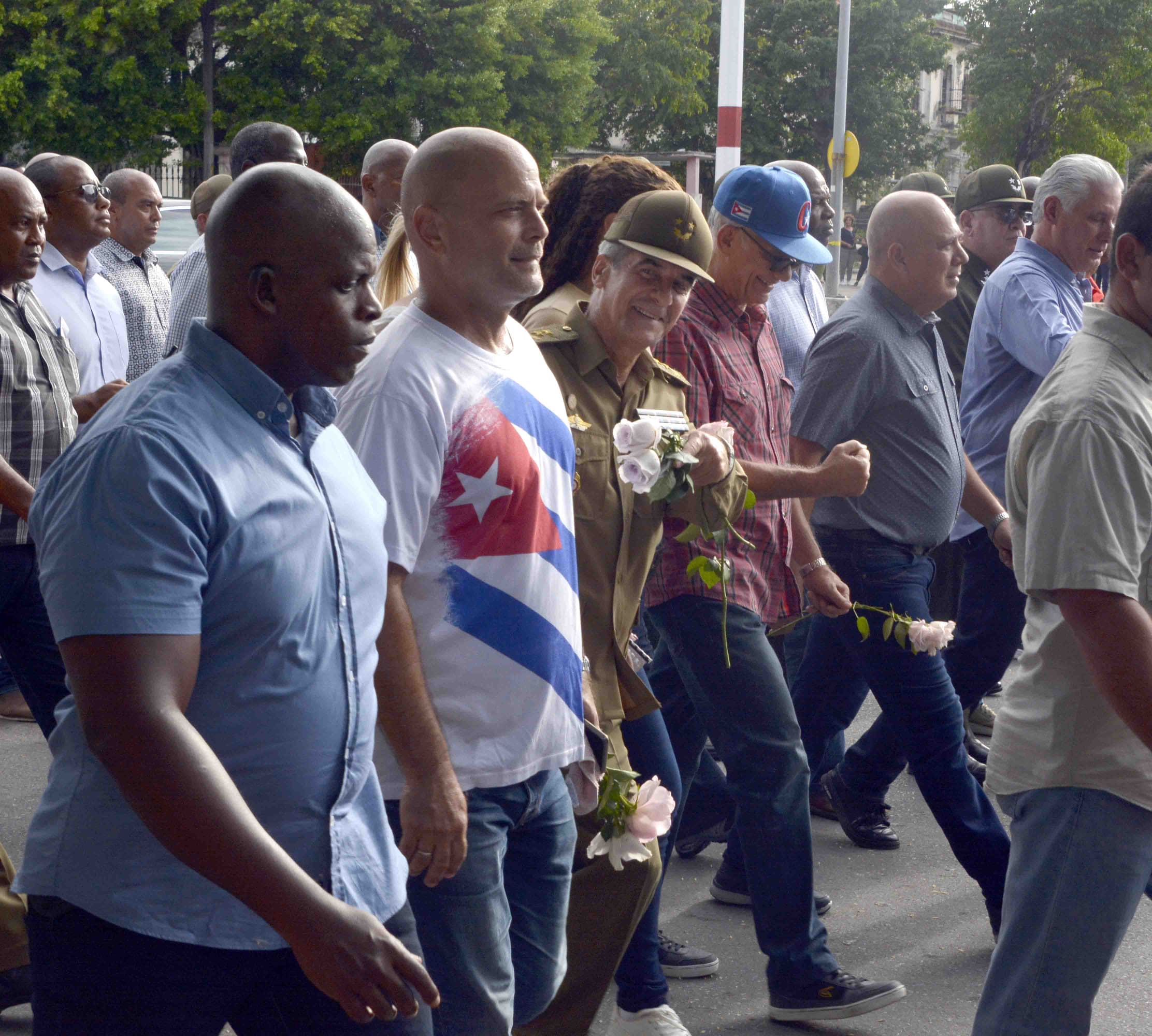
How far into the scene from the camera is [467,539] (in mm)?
2562

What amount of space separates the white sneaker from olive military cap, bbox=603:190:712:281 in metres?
1.76

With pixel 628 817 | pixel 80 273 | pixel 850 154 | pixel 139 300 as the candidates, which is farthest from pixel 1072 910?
pixel 850 154

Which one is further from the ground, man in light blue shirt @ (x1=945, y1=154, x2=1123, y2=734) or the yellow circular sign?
man in light blue shirt @ (x1=945, y1=154, x2=1123, y2=734)

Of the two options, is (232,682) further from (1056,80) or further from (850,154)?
(1056,80)

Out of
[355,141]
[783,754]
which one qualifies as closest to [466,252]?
[783,754]

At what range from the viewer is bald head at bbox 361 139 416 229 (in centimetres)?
649

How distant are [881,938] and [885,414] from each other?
5.03 ft

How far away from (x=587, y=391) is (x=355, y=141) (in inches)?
1346

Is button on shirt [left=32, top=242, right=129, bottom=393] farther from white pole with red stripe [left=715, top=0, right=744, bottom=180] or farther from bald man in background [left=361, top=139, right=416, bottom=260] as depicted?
white pole with red stripe [left=715, top=0, right=744, bottom=180]

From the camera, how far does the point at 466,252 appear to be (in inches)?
106

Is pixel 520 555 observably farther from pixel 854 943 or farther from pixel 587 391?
pixel 854 943

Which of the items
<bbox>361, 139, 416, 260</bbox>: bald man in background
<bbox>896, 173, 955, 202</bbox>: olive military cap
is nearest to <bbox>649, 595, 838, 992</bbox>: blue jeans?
<bbox>361, 139, 416, 260</bbox>: bald man in background

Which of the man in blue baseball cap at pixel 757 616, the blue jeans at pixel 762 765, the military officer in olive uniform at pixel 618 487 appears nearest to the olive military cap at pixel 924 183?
the man in blue baseball cap at pixel 757 616

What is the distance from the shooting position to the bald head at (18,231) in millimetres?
4504
